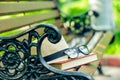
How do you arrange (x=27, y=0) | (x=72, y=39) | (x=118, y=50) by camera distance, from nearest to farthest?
(x=27, y=0), (x=72, y=39), (x=118, y=50)

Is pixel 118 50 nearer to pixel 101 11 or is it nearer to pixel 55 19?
pixel 101 11

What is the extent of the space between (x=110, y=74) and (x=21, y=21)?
6.90 feet

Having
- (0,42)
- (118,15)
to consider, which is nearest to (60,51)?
(0,42)

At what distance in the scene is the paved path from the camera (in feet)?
14.5

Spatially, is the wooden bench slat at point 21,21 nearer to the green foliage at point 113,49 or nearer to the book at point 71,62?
the book at point 71,62

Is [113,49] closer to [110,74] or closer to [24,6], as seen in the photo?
[110,74]

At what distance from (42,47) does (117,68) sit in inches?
127

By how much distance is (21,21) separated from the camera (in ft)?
9.59

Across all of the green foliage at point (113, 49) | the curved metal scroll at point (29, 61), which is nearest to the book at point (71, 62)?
the curved metal scroll at point (29, 61)

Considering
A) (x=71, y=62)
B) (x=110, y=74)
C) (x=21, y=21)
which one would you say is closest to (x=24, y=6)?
(x=21, y=21)

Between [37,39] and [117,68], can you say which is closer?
[37,39]

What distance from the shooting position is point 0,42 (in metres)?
1.91

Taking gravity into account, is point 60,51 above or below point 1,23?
below

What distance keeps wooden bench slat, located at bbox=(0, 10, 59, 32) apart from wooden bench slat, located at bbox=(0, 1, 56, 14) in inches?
2.9
